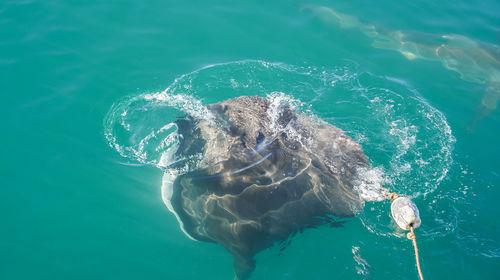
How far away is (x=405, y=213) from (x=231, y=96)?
454 cm

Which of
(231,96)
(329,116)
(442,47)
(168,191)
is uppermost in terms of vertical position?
(442,47)

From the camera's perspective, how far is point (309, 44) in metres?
10.3

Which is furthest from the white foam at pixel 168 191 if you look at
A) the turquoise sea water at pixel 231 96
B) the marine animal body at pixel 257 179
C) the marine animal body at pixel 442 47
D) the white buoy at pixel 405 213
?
the marine animal body at pixel 442 47

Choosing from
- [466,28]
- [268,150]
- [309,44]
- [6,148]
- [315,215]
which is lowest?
[6,148]

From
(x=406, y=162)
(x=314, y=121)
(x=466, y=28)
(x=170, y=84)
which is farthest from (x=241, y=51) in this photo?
(x=466, y=28)

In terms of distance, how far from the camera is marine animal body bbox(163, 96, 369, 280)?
18.9 feet

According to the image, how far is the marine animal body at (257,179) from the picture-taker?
5766 millimetres

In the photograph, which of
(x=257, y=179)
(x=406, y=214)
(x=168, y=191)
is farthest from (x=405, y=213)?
(x=168, y=191)

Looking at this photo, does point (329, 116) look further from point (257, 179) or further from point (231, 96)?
point (257, 179)

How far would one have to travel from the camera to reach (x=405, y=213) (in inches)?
226

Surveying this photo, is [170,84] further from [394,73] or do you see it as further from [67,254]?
[394,73]

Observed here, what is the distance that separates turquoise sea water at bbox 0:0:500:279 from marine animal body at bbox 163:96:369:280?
401mm

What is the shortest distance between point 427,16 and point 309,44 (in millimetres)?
4461

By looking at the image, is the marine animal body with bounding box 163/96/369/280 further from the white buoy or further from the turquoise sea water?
the white buoy
